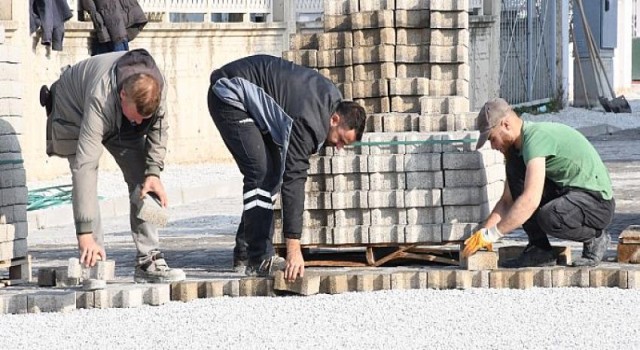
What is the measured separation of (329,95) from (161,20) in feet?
42.2

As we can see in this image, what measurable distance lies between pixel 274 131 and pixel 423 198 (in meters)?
1.21

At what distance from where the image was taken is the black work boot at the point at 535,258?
1069cm

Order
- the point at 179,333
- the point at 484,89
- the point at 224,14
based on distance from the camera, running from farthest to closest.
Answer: the point at 484,89, the point at 224,14, the point at 179,333

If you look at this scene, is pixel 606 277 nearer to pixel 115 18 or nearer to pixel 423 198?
pixel 423 198

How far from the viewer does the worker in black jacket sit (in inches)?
383

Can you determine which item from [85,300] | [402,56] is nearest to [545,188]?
[402,56]

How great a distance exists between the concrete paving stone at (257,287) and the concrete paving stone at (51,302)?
105 centimetres

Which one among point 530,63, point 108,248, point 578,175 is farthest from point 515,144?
point 530,63

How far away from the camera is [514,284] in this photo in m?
10.0

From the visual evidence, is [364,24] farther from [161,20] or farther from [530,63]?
[530,63]

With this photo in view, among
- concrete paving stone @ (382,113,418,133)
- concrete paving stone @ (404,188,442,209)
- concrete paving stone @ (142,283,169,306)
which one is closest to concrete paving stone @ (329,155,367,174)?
concrete paving stone @ (404,188,442,209)

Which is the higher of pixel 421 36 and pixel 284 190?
pixel 421 36

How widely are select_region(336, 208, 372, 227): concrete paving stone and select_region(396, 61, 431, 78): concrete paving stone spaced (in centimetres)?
136

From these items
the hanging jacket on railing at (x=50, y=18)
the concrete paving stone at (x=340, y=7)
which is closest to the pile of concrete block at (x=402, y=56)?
the concrete paving stone at (x=340, y=7)
